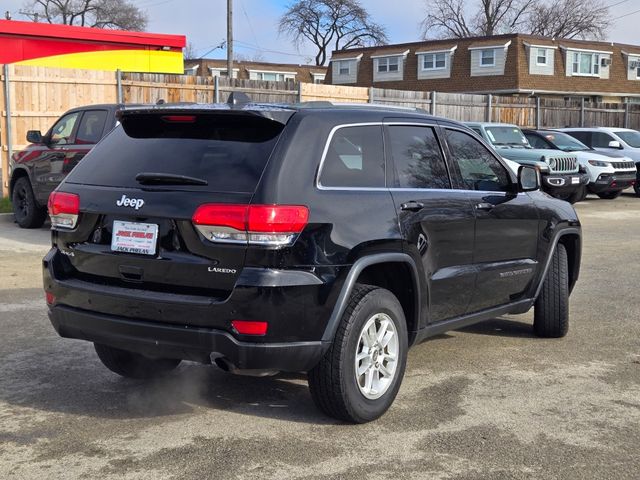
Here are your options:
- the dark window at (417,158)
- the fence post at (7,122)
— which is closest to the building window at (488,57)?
the fence post at (7,122)

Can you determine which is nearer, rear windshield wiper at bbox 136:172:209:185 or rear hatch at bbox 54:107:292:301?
rear hatch at bbox 54:107:292:301

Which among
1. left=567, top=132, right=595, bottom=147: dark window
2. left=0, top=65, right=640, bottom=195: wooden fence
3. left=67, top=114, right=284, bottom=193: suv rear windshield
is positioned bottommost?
left=67, top=114, right=284, bottom=193: suv rear windshield

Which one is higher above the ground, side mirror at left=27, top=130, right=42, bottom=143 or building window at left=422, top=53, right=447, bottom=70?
building window at left=422, top=53, right=447, bottom=70

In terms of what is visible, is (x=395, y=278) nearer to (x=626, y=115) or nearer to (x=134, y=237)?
(x=134, y=237)

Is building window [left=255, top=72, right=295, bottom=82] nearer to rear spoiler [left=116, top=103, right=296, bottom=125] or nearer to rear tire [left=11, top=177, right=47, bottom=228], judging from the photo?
rear tire [left=11, top=177, right=47, bottom=228]

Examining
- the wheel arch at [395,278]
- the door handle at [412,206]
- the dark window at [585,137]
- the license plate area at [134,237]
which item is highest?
the dark window at [585,137]

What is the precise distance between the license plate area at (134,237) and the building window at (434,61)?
48.2 meters

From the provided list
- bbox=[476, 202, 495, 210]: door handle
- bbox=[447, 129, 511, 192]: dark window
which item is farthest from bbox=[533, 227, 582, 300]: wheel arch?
bbox=[476, 202, 495, 210]: door handle

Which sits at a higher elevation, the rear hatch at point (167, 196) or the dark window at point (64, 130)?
the dark window at point (64, 130)

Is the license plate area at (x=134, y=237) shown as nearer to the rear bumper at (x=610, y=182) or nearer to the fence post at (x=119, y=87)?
the fence post at (x=119, y=87)

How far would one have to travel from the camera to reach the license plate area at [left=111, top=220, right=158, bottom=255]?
168 inches

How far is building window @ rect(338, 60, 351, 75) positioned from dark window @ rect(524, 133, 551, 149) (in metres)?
37.8

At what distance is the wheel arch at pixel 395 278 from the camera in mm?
4340

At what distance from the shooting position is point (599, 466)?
3984mm
